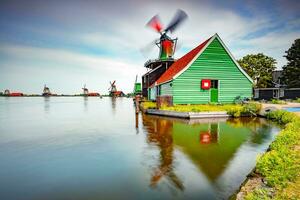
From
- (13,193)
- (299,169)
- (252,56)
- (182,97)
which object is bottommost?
(13,193)

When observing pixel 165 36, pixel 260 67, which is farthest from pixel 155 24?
pixel 260 67

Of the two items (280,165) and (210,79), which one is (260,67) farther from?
(280,165)

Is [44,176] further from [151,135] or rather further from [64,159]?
[151,135]

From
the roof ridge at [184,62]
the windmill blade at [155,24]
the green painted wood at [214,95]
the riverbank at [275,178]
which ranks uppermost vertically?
the windmill blade at [155,24]

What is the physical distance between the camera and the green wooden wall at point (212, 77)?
1800 cm

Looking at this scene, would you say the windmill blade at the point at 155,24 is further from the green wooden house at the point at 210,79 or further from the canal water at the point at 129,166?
the canal water at the point at 129,166

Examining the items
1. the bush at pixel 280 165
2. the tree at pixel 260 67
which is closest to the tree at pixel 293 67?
the tree at pixel 260 67

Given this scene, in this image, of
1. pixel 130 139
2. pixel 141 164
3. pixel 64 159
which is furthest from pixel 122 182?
pixel 130 139

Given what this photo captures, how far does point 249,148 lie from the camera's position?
6777 millimetres

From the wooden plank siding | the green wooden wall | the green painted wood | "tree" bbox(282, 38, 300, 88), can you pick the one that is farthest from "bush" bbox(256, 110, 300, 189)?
"tree" bbox(282, 38, 300, 88)

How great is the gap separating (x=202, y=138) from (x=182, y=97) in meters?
9.90

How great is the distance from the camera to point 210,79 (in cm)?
1861

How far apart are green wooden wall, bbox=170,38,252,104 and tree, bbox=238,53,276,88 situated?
946 inches

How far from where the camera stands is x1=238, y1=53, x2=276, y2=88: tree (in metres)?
40.1
